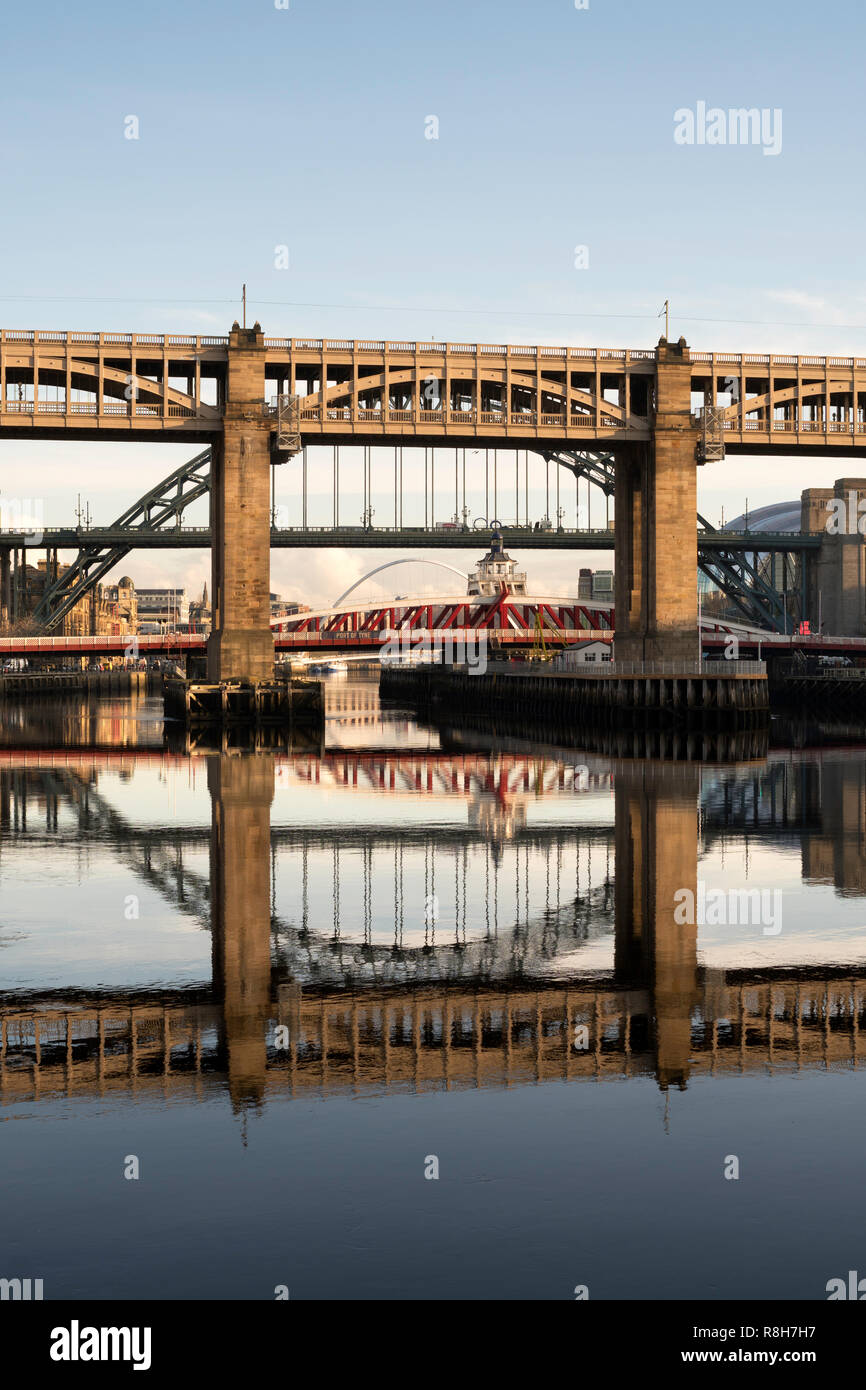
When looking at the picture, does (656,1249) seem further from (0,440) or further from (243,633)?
(0,440)

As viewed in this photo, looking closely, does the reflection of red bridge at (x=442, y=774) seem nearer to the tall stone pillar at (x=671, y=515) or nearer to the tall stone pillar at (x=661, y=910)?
the tall stone pillar at (x=661, y=910)

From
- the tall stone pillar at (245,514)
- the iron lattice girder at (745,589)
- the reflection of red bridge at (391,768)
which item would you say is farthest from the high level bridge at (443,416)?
the iron lattice girder at (745,589)

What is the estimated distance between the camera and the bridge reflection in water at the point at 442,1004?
1320cm

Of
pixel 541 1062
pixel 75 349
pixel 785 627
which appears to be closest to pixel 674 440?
pixel 75 349

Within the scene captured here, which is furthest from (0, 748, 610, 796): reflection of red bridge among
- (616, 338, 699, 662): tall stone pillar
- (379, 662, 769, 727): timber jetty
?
(616, 338, 699, 662): tall stone pillar

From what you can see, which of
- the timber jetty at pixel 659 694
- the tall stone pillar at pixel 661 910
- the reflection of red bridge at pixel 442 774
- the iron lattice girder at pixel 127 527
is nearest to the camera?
the tall stone pillar at pixel 661 910

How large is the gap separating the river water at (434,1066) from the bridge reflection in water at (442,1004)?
52 mm

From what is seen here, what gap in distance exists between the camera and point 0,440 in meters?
77.4

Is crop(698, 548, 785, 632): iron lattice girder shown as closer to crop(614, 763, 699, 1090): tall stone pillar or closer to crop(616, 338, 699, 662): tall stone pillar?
crop(616, 338, 699, 662): tall stone pillar

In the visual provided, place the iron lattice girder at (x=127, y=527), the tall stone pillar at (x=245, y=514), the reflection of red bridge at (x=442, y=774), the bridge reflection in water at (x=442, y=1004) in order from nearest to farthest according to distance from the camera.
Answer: the bridge reflection in water at (x=442, y=1004) < the reflection of red bridge at (x=442, y=774) < the tall stone pillar at (x=245, y=514) < the iron lattice girder at (x=127, y=527)

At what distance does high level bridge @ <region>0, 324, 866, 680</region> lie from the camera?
75000 mm

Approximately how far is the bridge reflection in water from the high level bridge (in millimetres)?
48157

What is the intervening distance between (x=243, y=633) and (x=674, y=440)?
24.4 meters
